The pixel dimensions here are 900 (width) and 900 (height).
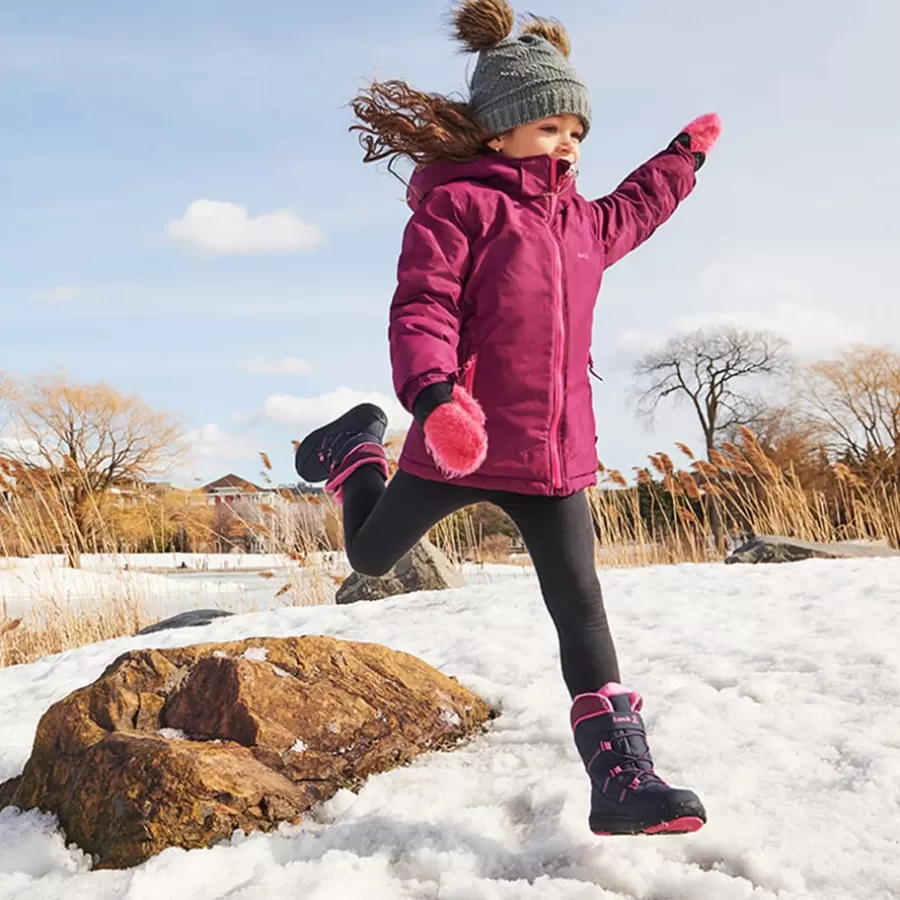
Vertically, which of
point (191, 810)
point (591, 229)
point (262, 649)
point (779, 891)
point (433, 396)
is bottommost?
point (779, 891)

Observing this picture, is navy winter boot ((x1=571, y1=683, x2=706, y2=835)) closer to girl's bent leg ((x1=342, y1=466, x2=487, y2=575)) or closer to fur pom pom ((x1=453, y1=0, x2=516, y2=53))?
girl's bent leg ((x1=342, y1=466, x2=487, y2=575))

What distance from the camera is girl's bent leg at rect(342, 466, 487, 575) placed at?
2156mm

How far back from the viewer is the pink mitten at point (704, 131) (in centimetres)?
275

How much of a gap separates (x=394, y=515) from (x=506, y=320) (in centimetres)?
55

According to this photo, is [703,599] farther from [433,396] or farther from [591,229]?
[433,396]

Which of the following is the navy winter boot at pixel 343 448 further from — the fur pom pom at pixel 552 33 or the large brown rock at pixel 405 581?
the large brown rock at pixel 405 581

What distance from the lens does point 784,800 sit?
2.22m

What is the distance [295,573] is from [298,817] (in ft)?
15.4

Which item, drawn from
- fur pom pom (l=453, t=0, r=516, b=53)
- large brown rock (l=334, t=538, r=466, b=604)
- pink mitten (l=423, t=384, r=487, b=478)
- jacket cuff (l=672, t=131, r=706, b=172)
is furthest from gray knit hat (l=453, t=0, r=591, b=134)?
large brown rock (l=334, t=538, r=466, b=604)

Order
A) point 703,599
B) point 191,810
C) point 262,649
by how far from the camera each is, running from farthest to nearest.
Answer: point 703,599
point 262,649
point 191,810

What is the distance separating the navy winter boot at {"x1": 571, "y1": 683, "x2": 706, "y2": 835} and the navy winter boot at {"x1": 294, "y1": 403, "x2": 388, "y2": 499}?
2.88 feet

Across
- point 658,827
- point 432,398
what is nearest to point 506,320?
point 432,398

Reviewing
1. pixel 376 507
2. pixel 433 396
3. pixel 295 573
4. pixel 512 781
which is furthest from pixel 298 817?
pixel 295 573

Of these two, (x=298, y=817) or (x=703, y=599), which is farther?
(x=703, y=599)
